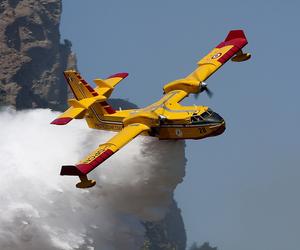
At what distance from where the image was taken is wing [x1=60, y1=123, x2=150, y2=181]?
173 ft

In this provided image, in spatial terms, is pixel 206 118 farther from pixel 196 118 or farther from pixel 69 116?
pixel 69 116

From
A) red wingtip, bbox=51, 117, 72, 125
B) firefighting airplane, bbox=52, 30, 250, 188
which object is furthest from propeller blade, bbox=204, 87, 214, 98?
red wingtip, bbox=51, 117, 72, 125

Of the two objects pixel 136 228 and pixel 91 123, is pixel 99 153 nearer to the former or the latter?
pixel 91 123

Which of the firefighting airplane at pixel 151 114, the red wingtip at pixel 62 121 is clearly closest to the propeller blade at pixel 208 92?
the firefighting airplane at pixel 151 114

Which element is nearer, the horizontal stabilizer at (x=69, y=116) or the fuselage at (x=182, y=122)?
the fuselage at (x=182, y=122)

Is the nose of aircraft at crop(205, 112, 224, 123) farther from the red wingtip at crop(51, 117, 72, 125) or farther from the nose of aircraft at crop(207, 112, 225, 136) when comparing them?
the red wingtip at crop(51, 117, 72, 125)

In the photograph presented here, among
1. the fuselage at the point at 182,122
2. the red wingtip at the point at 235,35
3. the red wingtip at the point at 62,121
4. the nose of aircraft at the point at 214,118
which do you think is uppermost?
the red wingtip at the point at 235,35

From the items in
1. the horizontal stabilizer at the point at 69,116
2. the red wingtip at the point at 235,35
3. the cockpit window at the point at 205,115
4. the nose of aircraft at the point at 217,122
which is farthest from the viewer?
the red wingtip at the point at 235,35

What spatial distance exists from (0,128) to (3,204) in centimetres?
847

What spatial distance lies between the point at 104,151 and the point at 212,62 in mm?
18074

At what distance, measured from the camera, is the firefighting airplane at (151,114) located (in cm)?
5628

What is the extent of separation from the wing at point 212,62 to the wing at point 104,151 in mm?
7006

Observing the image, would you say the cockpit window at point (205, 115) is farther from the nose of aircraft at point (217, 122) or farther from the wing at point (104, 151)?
the wing at point (104, 151)

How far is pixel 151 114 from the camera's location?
58.4m
